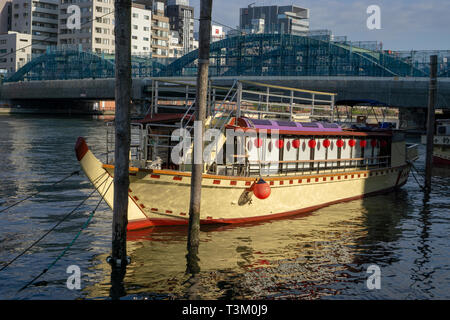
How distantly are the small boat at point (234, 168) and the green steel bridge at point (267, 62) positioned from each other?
5462 centimetres

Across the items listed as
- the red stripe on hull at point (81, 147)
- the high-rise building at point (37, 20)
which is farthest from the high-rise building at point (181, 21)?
the red stripe on hull at point (81, 147)

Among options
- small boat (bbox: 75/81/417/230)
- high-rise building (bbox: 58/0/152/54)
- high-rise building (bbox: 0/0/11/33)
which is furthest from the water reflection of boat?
high-rise building (bbox: 0/0/11/33)

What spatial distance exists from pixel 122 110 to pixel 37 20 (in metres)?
158

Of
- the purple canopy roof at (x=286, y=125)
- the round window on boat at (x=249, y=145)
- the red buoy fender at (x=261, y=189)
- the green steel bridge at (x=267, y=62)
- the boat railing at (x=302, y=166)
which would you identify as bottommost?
the red buoy fender at (x=261, y=189)

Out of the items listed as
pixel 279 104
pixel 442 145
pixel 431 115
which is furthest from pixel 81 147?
pixel 442 145

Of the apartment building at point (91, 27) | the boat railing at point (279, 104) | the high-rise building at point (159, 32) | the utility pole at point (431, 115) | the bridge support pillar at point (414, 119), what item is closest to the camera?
the boat railing at point (279, 104)

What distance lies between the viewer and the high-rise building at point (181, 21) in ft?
618

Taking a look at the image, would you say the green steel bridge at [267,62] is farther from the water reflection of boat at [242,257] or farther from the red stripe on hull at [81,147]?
the red stripe on hull at [81,147]

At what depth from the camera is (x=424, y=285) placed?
13086 mm

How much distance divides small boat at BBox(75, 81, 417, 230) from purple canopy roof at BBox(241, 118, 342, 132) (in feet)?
0.16

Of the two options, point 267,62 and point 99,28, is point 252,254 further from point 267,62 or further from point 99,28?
point 99,28

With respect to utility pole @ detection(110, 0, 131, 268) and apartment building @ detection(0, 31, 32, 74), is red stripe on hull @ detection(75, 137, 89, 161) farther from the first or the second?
apartment building @ detection(0, 31, 32, 74)
